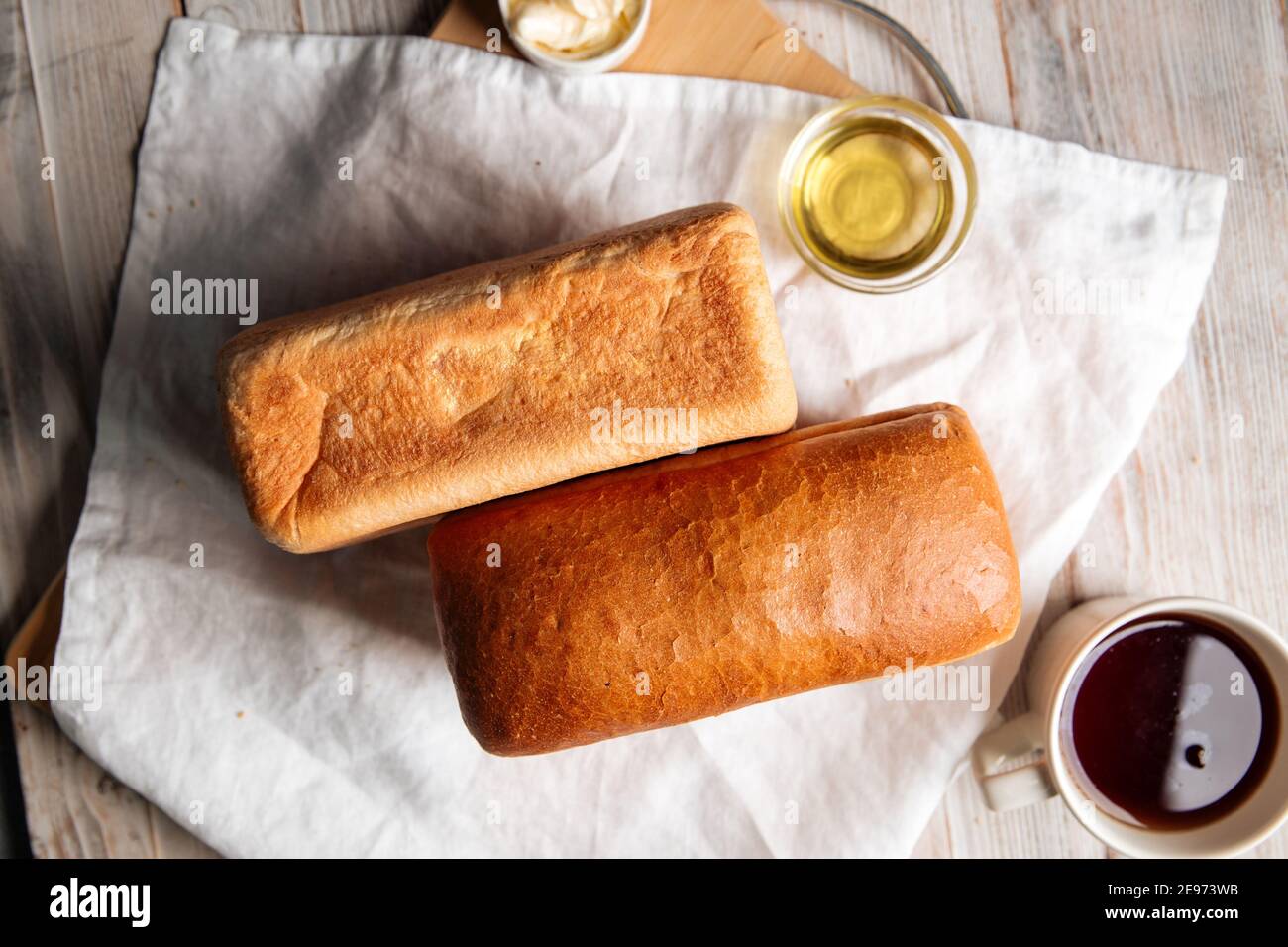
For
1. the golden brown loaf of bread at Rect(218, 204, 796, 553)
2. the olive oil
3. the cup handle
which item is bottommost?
the cup handle

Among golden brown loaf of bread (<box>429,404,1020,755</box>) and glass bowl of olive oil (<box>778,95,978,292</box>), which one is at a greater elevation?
glass bowl of olive oil (<box>778,95,978,292</box>)

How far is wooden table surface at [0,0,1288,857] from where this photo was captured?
4.10ft

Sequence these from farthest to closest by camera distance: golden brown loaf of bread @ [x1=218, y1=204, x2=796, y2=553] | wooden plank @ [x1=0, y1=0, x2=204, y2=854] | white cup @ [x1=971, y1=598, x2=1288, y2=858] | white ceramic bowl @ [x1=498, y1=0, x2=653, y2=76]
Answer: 1. wooden plank @ [x1=0, y1=0, x2=204, y2=854]
2. white ceramic bowl @ [x1=498, y1=0, x2=653, y2=76]
3. white cup @ [x1=971, y1=598, x2=1288, y2=858]
4. golden brown loaf of bread @ [x1=218, y1=204, x2=796, y2=553]

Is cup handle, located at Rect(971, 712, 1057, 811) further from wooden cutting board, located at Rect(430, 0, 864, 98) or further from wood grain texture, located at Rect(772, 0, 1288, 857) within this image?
wooden cutting board, located at Rect(430, 0, 864, 98)

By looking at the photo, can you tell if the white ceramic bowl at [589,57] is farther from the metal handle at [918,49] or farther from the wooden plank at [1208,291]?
the wooden plank at [1208,291]

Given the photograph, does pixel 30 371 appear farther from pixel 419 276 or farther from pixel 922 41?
pixel 922 41

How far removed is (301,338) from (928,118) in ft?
2.72

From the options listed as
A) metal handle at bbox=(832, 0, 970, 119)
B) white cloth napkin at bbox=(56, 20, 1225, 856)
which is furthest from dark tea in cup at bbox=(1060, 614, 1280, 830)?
metal handle at bbox=(832, 0, 970, 119)

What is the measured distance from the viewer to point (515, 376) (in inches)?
37.1

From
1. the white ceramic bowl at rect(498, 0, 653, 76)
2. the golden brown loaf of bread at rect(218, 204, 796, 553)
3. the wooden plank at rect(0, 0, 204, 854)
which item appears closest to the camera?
the golden brown loaf of bread at rect(218, 204, 796, 553)

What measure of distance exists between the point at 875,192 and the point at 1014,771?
2.48 ft

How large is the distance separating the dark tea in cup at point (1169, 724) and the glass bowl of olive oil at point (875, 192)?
548 millimetres

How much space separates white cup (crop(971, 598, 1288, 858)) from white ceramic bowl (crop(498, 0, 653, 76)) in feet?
3.03
